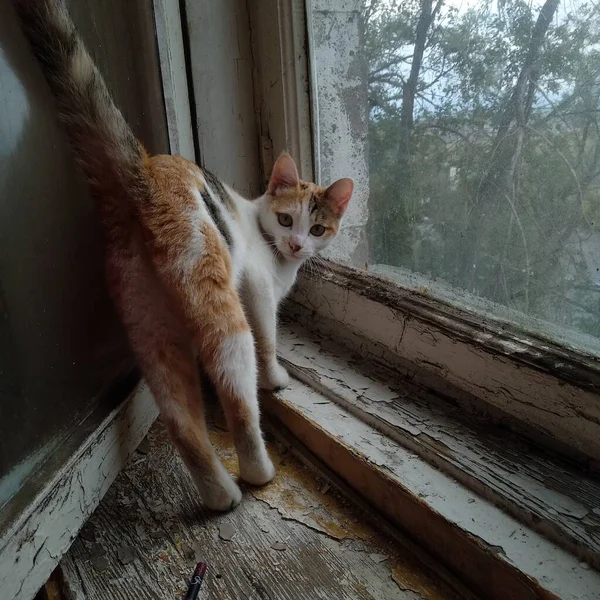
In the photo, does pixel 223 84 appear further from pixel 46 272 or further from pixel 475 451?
pixel 475 451

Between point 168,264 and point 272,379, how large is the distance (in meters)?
0.35

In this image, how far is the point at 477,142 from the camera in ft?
2.50

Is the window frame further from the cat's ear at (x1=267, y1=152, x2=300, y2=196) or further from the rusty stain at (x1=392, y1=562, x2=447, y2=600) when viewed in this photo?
the rusty stain at (x1=392, y1=562, x2=447, y2=600)

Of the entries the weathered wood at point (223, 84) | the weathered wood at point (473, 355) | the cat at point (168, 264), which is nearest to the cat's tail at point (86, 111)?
the cat at point (168, 264)

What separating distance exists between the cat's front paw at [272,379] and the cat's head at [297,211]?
284 millimetres

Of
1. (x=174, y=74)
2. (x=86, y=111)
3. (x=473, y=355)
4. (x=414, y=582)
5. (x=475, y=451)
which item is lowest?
(x=414, y=582)

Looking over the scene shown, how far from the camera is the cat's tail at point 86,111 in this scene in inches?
23.7

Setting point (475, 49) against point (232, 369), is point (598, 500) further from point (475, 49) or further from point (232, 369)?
point (475, 49)

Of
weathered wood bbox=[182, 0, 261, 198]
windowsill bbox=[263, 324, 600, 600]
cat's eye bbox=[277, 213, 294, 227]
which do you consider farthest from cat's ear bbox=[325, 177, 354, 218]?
windowsill bbox=[263, 324, 600, 600]

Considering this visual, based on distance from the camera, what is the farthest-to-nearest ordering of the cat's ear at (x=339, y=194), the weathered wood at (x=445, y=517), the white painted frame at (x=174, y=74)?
the cat's ear at (x=339, y=194), the white painted frame at (x=174, y=74), the weathered wood at (x=445, y=517)

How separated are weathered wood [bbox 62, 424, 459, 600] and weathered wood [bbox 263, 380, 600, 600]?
44 millimetres

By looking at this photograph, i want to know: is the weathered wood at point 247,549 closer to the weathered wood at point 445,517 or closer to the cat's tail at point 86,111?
the weathered wood at point 445,517

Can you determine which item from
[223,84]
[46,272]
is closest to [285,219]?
[223,84]

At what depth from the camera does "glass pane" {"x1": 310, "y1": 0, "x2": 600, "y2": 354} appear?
64cm
